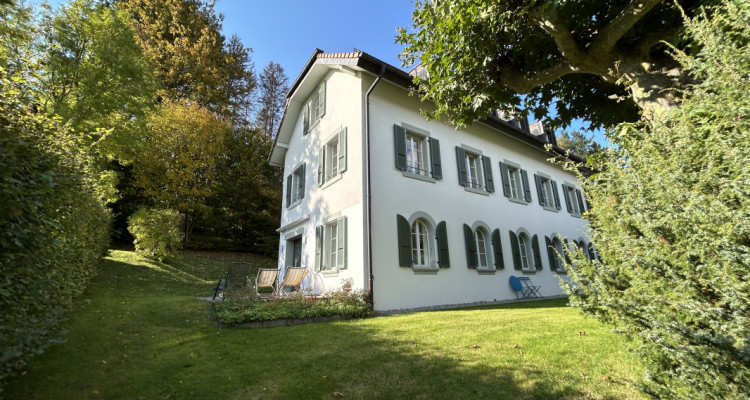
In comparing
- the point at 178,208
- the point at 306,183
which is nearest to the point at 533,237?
the point at 306,183

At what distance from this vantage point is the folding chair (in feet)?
37.3

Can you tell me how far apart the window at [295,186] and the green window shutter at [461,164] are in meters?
5.92

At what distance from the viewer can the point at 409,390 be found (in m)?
3.06

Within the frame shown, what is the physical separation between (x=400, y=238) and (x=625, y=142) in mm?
6199

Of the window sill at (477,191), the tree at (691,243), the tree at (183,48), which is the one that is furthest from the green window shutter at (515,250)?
the tree at (183,48)

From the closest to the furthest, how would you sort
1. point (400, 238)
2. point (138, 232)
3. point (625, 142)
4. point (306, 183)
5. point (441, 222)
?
point (625, 142), point (400, 238), point (441, 222), point (306, 183), point (138, 232)

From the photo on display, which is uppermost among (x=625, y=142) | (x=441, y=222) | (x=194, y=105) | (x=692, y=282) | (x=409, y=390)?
(x=194, y=105)

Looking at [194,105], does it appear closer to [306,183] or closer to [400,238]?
[306,183]

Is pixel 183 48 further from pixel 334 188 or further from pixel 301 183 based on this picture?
pixel 334 188

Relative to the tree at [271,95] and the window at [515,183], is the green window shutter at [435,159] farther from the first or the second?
the tree at [271,95]

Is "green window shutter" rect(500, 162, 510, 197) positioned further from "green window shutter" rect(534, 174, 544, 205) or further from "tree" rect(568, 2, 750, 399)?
"tree" rect(568, 2, 750, 399)

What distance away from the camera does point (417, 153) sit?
10414 millimetres

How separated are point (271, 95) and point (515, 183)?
24570 millimetres

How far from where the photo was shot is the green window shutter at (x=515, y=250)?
11492mm
